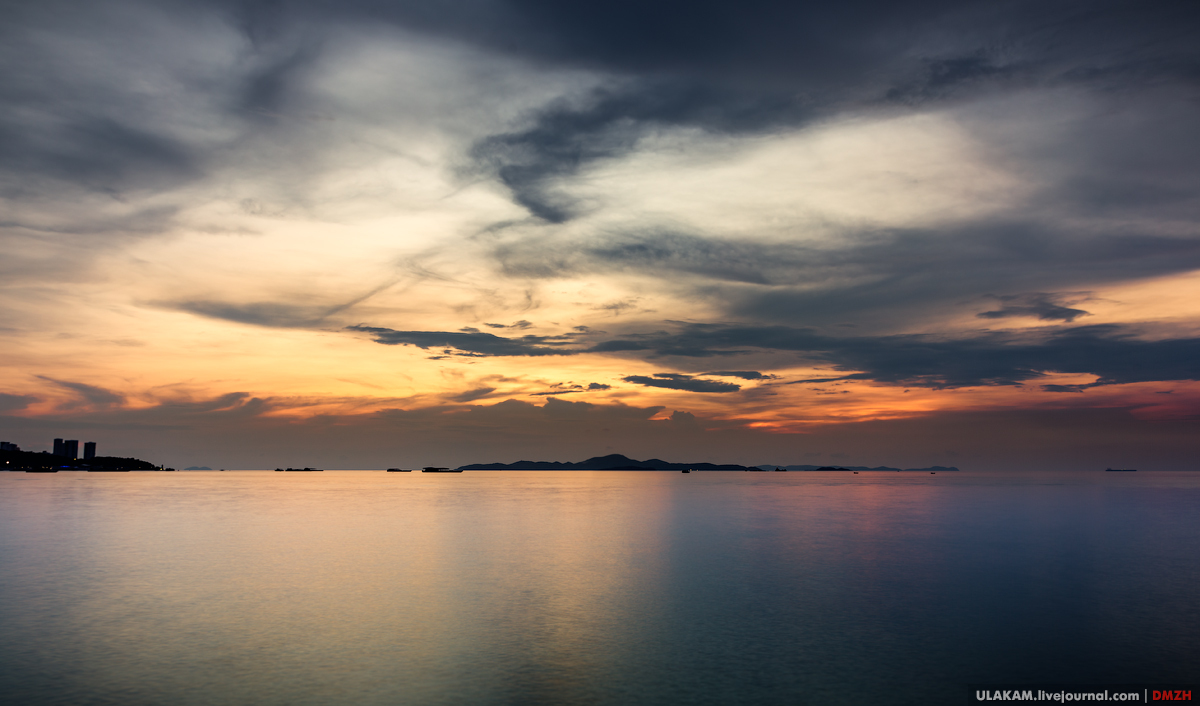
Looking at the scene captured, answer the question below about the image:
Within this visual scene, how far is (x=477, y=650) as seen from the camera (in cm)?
2669

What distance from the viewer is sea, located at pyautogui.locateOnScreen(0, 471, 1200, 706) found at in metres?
22.8

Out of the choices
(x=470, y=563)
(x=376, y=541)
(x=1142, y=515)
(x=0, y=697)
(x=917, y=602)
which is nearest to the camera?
(x=0, y=697)

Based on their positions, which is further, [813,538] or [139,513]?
[139,513]

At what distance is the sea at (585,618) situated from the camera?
22844 millimetres

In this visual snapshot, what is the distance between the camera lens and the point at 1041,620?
32.4 meters

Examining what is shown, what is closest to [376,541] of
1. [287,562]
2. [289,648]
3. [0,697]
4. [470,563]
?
[287,562]

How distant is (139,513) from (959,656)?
349 feet

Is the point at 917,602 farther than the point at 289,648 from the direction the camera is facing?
Yes

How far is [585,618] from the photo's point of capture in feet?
105

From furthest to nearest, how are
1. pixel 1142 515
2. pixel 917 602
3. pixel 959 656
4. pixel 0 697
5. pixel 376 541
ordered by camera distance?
pixel 1142 515 → pixel 376 541 → pixel 917 602 → pixel 959 656 → pixel 0 697

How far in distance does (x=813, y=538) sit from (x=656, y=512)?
41.0 meters

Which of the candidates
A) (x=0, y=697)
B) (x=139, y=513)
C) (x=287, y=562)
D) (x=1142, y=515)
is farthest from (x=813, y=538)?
(x=139, y=513)

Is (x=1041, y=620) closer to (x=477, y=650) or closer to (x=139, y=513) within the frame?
(x=477, y=650)

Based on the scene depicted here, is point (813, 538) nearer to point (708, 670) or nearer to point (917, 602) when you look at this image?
point (917, 602)
